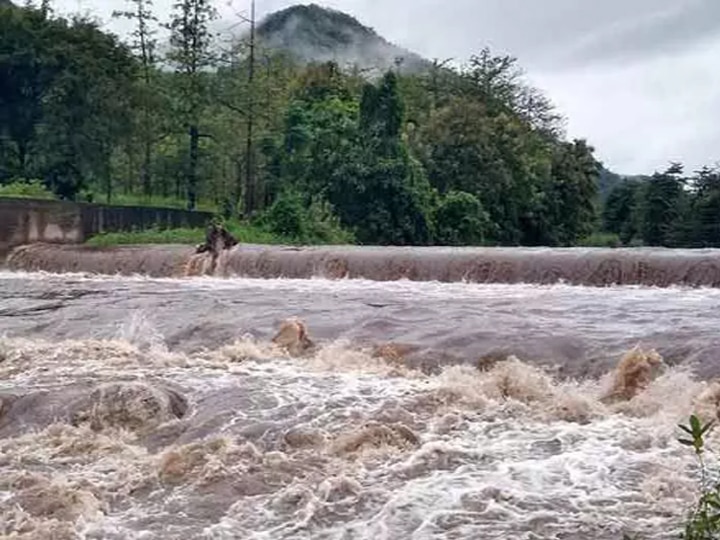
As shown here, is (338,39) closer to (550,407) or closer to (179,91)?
(179,91)

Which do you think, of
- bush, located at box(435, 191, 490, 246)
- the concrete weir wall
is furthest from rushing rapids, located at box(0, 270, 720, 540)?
bush, located at box(435, 191, 490, 246)

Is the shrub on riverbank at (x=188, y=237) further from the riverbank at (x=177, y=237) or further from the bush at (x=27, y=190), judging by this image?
the bush at (x=27, y=190)

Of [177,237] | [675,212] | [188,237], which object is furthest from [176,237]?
[675,212]

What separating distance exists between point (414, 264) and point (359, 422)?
28.4 feet

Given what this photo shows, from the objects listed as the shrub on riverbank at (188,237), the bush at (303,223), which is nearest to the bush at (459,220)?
the bush at (303,223)

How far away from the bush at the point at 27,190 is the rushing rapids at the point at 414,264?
322 centimetres

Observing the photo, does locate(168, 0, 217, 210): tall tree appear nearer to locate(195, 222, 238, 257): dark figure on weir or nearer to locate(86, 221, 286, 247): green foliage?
locate(86, 221, 286, 247): green foliage

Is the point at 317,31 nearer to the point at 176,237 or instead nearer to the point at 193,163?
the point at 193,163

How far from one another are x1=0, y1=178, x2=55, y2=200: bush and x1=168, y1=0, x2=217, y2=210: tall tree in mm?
3796

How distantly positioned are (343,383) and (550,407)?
1.47 meters

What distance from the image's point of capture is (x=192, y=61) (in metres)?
25.0

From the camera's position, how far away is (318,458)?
4930 millimetres

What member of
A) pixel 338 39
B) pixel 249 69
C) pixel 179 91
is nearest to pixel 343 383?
pixel 179 91

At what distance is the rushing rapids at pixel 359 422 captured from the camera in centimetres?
415
